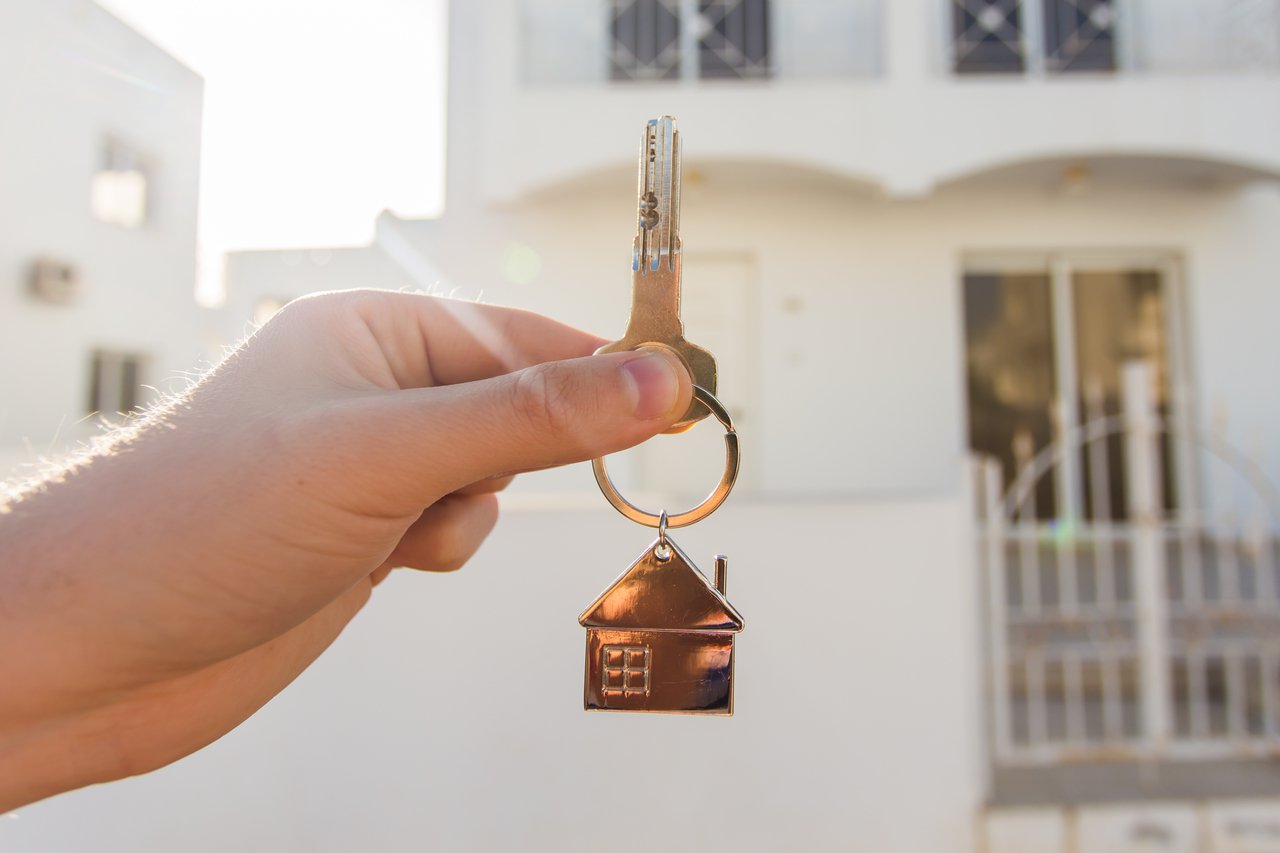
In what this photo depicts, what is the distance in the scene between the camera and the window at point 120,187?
6.06 m

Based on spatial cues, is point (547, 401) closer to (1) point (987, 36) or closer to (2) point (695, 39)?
(2) point (695, 39)

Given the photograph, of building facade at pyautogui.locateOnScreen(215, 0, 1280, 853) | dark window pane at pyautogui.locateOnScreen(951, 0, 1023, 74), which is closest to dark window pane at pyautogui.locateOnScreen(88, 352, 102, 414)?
building facade at pyautogui.locateOnScreen(215, 0, 1280, 853)

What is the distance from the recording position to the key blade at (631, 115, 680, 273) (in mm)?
866

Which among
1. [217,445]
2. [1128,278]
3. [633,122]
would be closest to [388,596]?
[217,445]

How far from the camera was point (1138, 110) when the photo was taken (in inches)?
210

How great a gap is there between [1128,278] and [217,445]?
22.8 ft

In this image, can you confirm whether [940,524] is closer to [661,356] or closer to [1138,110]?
[661,356]

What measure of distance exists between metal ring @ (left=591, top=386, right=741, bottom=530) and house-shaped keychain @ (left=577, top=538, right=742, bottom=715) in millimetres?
95

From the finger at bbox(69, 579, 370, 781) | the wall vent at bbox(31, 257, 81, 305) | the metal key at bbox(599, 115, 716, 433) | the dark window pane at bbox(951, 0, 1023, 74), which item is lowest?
the finger at bbox(69, 579, 370, 781)

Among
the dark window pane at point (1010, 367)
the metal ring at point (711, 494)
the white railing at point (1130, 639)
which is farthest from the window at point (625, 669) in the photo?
the dark window pane at point (1010, 367)

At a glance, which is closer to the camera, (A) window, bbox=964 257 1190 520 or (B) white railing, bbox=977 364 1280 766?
(B) white railing, bbox=977 364 1280 766

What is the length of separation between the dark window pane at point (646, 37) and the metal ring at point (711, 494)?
5668 millimetres

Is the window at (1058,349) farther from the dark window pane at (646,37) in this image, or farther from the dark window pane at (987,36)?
the dark window pane at (646,37)

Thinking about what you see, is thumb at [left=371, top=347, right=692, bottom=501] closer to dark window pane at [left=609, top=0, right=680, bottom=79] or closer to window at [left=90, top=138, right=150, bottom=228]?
dark window pane at [left=609, top=0, right=680, bottom=79]
